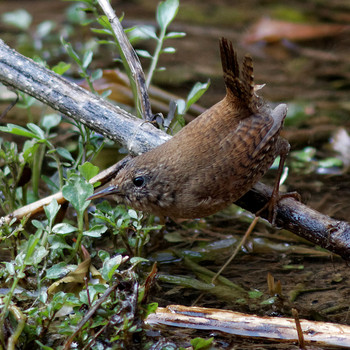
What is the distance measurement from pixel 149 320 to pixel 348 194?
220 centimetres

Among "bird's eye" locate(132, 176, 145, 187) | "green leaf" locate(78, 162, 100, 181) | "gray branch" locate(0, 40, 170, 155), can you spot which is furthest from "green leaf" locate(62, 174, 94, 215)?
"gray branch" locate(0, 40, 170, 155)

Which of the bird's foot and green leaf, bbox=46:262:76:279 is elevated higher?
the bird's foot

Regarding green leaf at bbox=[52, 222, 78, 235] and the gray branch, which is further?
the gray branch

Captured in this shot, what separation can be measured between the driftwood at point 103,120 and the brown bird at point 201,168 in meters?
0.16

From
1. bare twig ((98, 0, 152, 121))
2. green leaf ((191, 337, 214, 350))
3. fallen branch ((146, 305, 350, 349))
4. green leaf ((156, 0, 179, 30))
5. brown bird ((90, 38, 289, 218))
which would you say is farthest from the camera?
green leaf ((156, 0, 179, 30))

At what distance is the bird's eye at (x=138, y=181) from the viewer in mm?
3248

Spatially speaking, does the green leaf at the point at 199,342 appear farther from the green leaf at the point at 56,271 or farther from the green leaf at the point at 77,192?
the green leaf at the point at 77,192

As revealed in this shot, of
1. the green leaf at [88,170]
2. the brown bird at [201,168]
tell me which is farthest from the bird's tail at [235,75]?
the green leaf at [88,170]

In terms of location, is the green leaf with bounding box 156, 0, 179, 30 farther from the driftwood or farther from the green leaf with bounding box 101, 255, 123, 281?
the green leaf with bounding box 101, 255, 123, 281

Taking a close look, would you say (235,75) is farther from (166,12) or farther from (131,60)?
(166,12)

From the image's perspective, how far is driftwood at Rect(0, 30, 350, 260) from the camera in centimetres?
327

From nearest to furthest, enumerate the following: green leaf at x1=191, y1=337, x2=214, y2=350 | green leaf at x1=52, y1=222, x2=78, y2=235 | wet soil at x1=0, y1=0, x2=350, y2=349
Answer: green leaf at x1=191, y1=337, x2=214, y2=350 → green leaf at x1=52, y1=222, x2=78, y2=235 → wet soil at x1=0, y1=0, x2=350, y2=349

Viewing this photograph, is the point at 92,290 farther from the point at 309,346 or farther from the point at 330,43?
the point at 330,43

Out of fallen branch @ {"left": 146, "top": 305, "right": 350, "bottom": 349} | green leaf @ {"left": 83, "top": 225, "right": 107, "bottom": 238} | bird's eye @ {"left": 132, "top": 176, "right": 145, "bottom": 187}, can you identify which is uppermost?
bird's eye @ {"left": 132, "top": 176, "right": 145, "bottom": 187}
